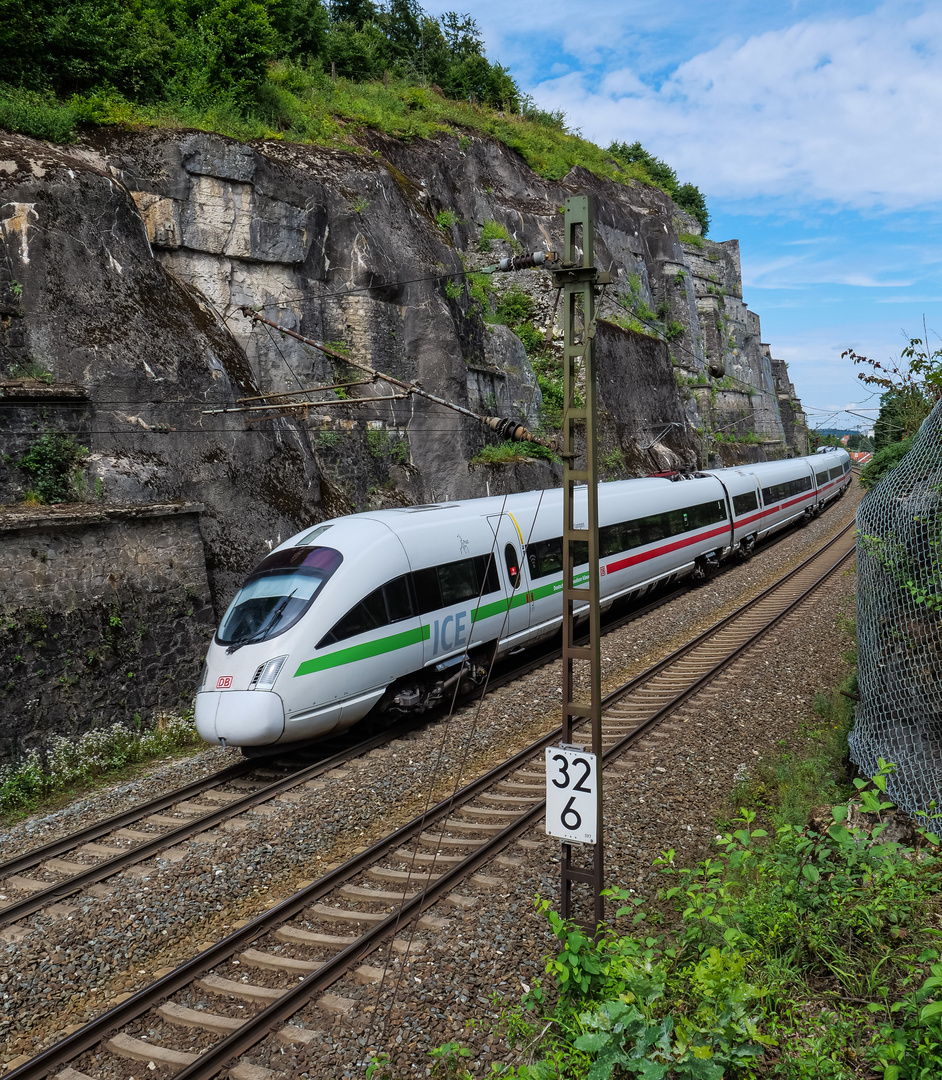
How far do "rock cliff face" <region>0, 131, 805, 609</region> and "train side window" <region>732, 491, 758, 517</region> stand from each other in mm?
6337

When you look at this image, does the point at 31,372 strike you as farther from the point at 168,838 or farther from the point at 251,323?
the point at 168,838

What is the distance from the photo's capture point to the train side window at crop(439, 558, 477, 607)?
11.0 meters

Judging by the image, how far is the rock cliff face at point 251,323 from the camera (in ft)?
43.1

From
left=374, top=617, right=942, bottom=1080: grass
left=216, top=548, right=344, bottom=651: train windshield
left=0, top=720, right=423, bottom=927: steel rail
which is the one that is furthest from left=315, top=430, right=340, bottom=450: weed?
left=374, top=617, right=942, bottom=1080: grass

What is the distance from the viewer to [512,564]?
40.7 feet

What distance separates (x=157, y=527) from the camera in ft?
40.4

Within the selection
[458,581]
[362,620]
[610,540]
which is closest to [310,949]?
[362,620]

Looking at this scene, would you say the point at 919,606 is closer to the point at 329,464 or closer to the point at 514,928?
the point at 514,928

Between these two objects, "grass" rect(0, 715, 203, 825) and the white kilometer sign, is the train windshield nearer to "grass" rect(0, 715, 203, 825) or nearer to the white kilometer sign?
"grass" rect(0, 715, 203, 825)

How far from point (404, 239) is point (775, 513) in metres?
14.8

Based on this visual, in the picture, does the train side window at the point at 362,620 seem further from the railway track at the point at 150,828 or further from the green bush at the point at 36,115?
the green bush at the point at 36,115

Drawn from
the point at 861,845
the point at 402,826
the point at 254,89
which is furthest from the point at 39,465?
the point at 254,89

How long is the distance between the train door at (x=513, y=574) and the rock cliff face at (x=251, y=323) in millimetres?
4202

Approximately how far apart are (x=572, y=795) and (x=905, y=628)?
4.01m
